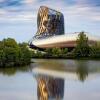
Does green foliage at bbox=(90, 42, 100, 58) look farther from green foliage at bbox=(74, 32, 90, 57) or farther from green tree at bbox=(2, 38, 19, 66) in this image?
green tree at bbox=(2, 38, 19, 66)

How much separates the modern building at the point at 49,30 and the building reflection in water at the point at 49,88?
2750 cm

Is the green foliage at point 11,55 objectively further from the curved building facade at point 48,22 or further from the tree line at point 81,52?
the curved building facade at point 48,22

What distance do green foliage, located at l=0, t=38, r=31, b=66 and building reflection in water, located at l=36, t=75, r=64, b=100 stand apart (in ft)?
17.9

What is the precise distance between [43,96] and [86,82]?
364 centimetres

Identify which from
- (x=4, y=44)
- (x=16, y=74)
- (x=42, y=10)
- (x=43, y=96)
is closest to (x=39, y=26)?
(x=42, y=10)

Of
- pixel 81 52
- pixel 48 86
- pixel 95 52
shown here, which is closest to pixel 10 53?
pixel 48 86

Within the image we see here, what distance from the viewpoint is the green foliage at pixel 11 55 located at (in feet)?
74.9

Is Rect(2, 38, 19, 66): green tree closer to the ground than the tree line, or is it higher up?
higher up

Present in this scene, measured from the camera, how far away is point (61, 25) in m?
50.0

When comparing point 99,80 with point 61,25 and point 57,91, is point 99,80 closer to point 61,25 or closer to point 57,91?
point 57,91

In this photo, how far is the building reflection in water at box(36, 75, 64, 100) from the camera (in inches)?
473

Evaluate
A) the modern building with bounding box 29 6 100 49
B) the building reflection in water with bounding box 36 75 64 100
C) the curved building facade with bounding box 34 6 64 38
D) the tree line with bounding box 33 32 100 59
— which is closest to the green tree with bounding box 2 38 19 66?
the building reflection in water with bounding box 36 75 64 100

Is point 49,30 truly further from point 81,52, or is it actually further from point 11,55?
point 11,55

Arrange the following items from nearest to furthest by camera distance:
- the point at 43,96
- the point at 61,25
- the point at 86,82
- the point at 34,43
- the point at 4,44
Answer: the point at 43,96 → the point at 86,82 → the point at 4,44 → the point at 34,43 → the point at 61,25
